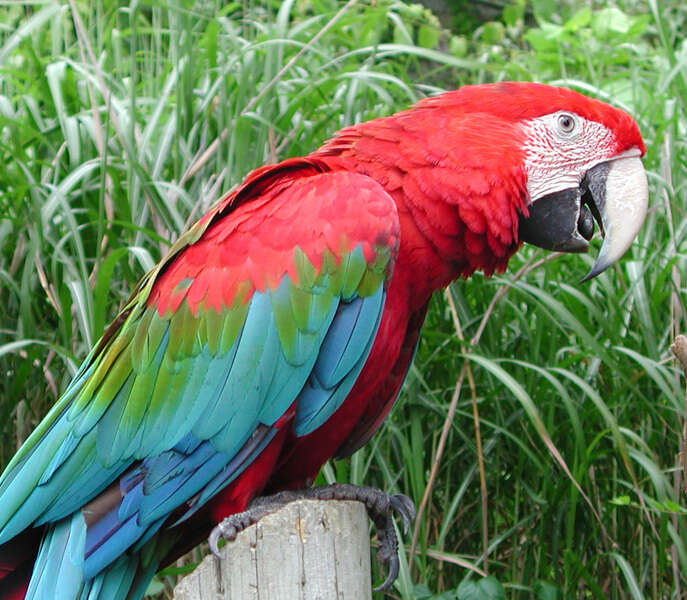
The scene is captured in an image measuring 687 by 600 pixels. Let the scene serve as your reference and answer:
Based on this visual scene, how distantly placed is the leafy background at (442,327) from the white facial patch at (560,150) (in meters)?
0.53

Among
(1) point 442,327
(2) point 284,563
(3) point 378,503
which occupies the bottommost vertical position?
(1) point 442,327

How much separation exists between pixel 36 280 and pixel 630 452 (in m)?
1.54

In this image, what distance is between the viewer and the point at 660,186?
262 cm

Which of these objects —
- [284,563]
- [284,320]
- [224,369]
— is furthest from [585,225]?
[284,563]

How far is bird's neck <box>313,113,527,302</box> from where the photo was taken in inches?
73.3

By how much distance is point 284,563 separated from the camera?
1430 millimetres

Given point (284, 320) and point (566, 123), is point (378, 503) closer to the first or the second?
point (284, 320)

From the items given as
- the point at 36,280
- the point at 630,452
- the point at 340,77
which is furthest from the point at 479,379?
the point at 36,280

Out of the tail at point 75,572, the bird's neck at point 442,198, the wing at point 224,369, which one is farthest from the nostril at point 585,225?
the tail at point 75,572

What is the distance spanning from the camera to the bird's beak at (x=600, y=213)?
6.39ft

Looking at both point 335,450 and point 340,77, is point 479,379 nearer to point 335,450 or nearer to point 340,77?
point 335,450

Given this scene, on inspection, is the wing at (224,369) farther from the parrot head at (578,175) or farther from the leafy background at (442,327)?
the leafy background at (442,327)

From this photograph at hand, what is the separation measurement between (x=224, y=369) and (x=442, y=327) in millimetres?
979

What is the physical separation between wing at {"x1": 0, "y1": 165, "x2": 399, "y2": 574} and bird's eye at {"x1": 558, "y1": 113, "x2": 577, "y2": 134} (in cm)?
43
